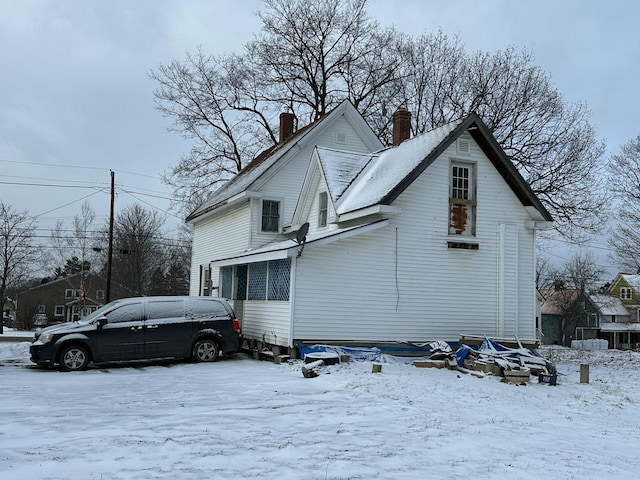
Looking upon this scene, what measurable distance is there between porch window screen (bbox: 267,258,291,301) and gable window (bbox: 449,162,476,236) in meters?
5.01

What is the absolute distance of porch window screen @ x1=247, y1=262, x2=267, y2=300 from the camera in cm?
1850

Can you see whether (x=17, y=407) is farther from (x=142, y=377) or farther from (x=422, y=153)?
(x=422, y=153)

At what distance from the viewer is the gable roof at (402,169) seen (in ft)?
55.7

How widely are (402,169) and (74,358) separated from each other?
32.6ft

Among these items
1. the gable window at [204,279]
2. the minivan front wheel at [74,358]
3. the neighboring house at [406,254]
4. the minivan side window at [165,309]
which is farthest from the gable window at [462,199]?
the gable window at [204,279]

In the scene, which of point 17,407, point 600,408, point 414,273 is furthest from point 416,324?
point 17,407

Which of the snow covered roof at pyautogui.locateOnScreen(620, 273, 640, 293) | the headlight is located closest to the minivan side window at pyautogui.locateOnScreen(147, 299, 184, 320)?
the headlight

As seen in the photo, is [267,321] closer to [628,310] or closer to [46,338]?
[46,338]

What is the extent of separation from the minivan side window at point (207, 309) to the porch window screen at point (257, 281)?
213 cm

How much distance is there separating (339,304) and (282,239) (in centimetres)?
663

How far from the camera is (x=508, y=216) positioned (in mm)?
18750

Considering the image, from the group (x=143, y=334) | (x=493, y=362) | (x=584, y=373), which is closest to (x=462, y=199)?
(x=493, y=362)

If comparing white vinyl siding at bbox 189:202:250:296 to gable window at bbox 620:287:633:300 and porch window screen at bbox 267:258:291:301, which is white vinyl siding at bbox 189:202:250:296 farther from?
gable window at bbox 620:287:633:300

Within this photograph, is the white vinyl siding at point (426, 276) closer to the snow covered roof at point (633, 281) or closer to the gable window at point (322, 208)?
the gable window at point (322, 208)
